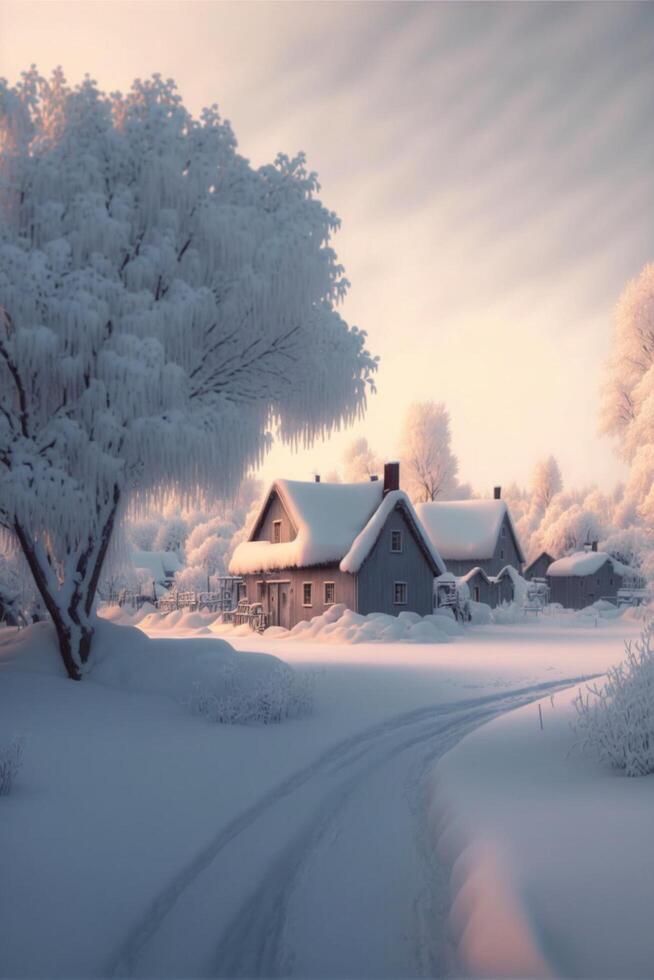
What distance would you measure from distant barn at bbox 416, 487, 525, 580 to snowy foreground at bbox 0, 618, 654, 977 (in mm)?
44416

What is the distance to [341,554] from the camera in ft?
123

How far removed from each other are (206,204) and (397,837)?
11464 mm

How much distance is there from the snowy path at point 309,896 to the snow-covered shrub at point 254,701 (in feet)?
9.90

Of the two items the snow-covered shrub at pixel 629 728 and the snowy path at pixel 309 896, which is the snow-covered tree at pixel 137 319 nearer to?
the snowy path at pixel 309 896

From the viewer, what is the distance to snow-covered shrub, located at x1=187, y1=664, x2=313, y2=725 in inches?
482

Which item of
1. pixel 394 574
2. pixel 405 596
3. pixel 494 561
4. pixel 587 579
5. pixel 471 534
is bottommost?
pixel 405 596

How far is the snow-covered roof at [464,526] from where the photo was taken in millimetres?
57000

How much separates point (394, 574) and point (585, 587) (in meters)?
39.4

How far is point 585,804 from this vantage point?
256 inches

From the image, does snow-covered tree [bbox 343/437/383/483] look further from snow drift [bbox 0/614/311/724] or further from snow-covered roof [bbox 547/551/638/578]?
snow drift [bbox 0/614/311/724]

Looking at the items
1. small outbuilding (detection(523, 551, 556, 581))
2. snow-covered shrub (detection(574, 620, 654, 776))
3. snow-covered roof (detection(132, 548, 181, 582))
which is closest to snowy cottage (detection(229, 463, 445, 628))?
snow-covered shrub (detection(574, 620, 654, 776))

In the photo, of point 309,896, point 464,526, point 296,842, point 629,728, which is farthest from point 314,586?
point 309,896

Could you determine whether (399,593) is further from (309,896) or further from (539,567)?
(539,567)

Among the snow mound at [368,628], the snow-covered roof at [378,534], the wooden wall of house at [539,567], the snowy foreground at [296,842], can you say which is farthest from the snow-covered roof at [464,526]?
the snowy foreground at [296,842]
